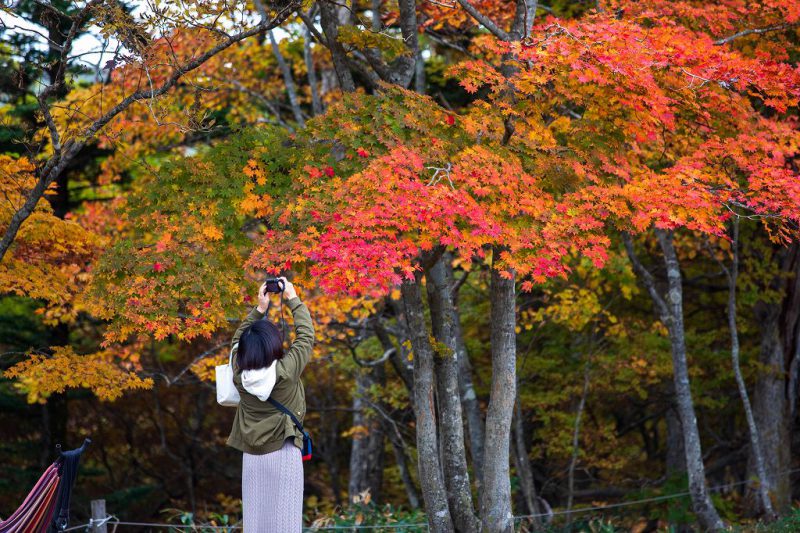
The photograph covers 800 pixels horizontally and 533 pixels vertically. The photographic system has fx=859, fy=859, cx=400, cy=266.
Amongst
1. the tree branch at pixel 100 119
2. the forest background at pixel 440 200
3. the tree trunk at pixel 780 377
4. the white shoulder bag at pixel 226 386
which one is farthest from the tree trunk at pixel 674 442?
the white shoulder bag at pixel 226 386

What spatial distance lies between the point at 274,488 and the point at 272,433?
312 mm

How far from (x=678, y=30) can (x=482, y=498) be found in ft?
16.3

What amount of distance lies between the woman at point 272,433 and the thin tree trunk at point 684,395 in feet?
23.4

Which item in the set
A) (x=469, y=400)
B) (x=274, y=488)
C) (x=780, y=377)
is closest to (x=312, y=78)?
(x=469, y=400)

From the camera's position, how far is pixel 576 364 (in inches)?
593

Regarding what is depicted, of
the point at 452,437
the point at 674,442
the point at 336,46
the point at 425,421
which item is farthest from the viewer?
the point at 674,442

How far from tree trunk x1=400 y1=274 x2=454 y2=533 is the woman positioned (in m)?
3.61

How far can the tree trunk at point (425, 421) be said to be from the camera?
26.6 feet

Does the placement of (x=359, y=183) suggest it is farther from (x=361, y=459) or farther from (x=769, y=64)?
(x=361, y=459)

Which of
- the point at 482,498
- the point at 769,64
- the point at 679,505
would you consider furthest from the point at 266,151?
the point at 679,505

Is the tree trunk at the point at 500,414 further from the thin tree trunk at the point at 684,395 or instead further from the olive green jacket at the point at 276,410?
the olive green jacket at the point at 276,410

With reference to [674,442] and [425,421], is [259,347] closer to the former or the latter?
[425,421]

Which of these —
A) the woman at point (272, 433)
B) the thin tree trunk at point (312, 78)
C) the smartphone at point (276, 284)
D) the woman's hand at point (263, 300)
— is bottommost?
the woman at point (272, 433)

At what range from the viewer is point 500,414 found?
327 inches
